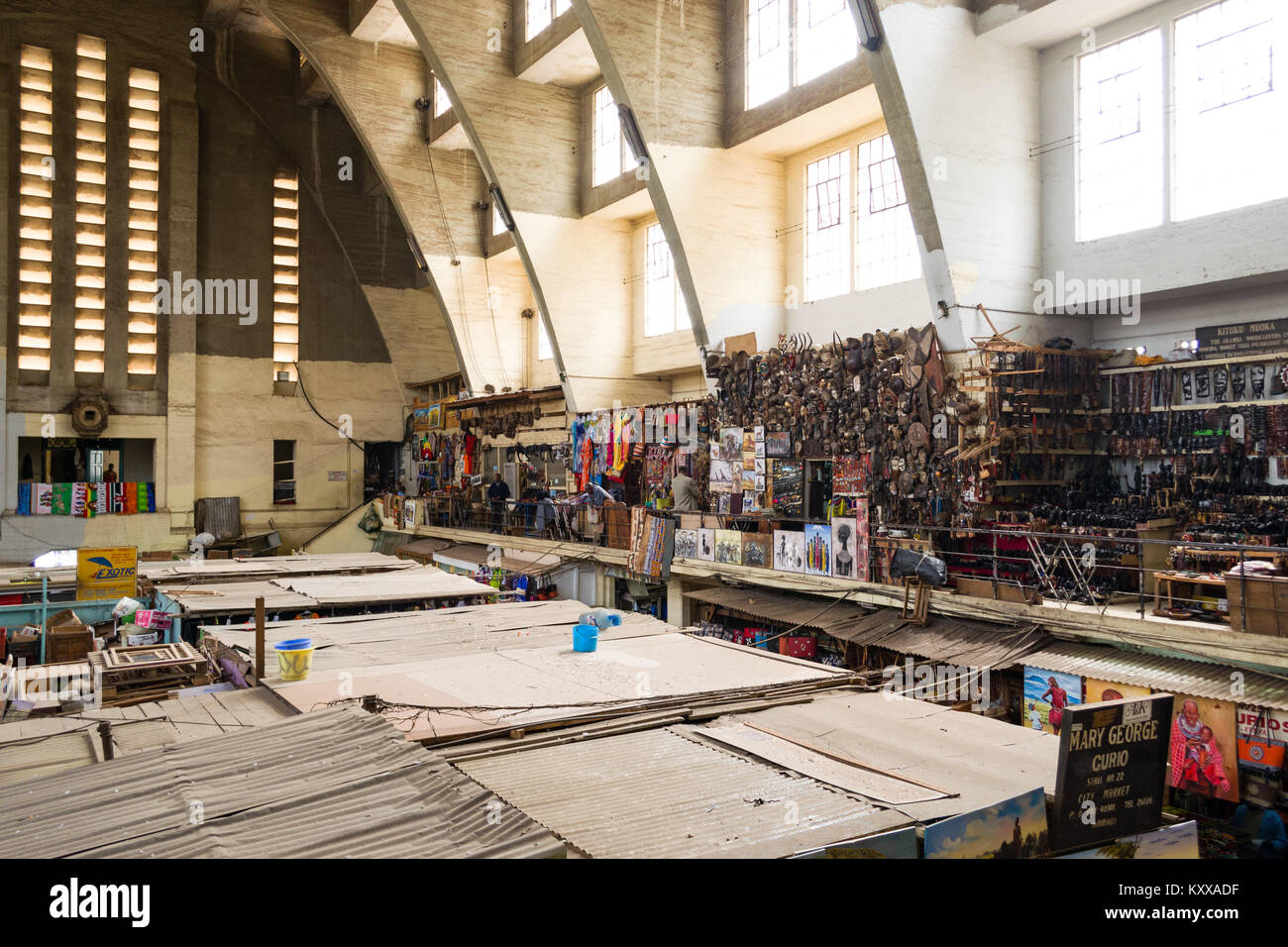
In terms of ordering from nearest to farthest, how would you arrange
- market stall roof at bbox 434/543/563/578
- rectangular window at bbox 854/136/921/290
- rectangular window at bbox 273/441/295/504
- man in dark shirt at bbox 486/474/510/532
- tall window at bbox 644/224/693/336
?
rectangular window at bbox 854/136/921/290, market stall roof at bbox 434/543/563/578, tall window at bbox 644/224/693/336, man in dark shirt at bbox 486/474/510/532, rectangular window at bbox 273/441/295/504

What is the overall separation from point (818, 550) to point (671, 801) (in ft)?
29.0

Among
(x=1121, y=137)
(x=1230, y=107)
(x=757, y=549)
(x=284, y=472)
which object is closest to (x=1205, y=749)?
(x=757, y=549)

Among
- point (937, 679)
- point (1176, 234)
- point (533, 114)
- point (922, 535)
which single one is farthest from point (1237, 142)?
point (533, 114)

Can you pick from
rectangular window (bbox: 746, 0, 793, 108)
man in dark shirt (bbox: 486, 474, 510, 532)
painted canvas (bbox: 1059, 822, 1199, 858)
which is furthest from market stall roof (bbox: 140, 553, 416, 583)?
painted canvas (bbox: 1059, 822, 1199, 858)

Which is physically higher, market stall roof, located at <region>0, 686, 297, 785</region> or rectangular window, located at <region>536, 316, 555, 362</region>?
rectangular window, located at <region>536, 316, 555, 362</region>

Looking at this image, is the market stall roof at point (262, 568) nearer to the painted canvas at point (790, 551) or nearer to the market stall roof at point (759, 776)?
the painted canvas at point (790, 551)

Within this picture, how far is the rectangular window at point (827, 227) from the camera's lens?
52.7 feet

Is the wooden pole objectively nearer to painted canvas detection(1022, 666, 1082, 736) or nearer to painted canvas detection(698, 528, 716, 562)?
painted canvas detection(1022, 666, 1082, 736)

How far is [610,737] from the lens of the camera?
208 inches

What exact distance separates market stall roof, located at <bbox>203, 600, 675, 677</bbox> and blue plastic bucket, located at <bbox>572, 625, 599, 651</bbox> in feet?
1.45

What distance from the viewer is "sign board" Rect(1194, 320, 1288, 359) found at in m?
10.5

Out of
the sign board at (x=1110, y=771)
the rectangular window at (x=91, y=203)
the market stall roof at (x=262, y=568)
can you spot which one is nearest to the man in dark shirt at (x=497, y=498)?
the market stall roof at (x=262, y=568)

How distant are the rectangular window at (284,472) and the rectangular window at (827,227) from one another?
759 inches

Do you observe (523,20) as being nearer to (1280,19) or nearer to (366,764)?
(1280,19)
